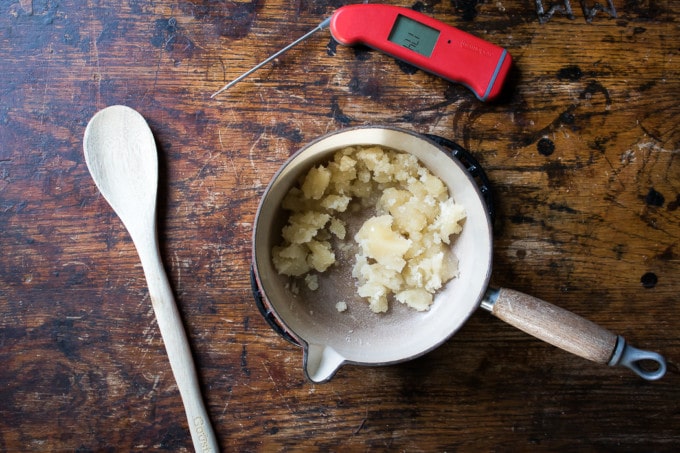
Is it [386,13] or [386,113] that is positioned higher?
[386,13]

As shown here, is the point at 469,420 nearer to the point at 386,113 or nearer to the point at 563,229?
the point at 563,229

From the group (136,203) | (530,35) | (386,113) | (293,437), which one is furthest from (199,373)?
(530,35)

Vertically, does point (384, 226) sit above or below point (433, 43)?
below

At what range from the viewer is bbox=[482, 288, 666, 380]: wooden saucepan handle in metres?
0.87

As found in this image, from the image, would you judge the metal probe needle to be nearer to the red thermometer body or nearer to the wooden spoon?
the red thermometer body

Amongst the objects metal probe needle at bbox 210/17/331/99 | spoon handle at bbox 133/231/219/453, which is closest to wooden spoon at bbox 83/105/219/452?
spoon handle at bbox 133/231/219/453

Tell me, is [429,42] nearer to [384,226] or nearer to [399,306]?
[384,226]

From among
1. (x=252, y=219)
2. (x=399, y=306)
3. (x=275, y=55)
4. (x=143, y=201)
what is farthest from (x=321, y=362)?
(x=275, y=55)

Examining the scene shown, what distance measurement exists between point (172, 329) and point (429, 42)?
2.40 feet

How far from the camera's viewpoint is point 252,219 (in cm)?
110

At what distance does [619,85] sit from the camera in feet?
3.67

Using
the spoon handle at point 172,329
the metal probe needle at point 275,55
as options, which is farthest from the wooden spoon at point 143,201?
the metal probe needle at point 275,55

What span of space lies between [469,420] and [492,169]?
496mm

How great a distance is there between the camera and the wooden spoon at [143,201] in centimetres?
107
